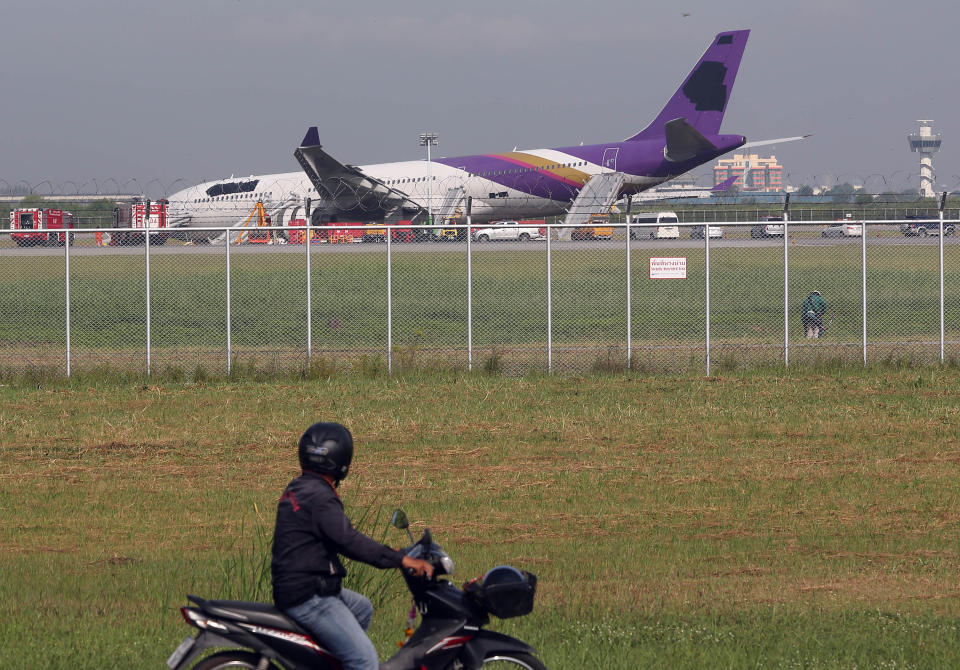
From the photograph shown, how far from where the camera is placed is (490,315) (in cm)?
2581

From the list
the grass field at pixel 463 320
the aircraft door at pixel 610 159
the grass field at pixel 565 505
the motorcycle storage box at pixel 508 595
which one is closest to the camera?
the motorcycle storage box at pixel 508 595

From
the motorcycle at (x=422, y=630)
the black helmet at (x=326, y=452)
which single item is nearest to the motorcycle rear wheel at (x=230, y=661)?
the motorcycle at (x=422, y=630)

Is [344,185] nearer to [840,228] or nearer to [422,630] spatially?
[840,228]

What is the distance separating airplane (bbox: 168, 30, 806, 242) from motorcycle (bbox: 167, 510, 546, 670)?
149 feet

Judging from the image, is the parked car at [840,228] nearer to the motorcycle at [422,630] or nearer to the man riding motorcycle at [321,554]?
the motorcycle at [422,630]

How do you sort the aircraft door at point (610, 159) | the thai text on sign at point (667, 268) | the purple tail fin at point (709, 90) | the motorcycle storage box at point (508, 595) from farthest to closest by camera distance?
the aircraft door at point (610, 159)
the purple tail fin at point (709, 90)
the thai text on sign at point (667, 268)
the motorcycle storage box at point (508, 595)

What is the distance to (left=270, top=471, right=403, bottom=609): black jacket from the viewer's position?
5.16 meters

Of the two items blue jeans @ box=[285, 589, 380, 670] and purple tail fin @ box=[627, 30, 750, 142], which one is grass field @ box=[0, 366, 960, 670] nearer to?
blue jeans @ box=[285, 589, 380, 670]

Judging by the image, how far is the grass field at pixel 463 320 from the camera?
21.8 m

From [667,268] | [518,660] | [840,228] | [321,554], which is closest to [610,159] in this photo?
[840,228]

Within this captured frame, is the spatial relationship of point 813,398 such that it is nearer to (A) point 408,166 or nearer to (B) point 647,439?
(B) point 647,439

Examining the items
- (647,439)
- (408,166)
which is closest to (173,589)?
(647,439)

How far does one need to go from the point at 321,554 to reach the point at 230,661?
616mm

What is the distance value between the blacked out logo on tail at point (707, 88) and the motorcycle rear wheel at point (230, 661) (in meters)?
49.2
